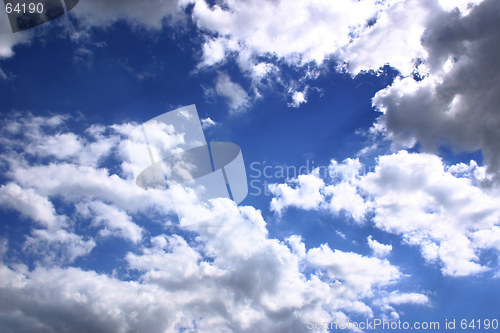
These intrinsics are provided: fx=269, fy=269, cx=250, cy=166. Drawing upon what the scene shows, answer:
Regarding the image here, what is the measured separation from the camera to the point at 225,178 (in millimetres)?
39438

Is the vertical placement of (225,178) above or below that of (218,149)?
below

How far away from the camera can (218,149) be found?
4016cm

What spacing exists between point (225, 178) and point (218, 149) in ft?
14.8
